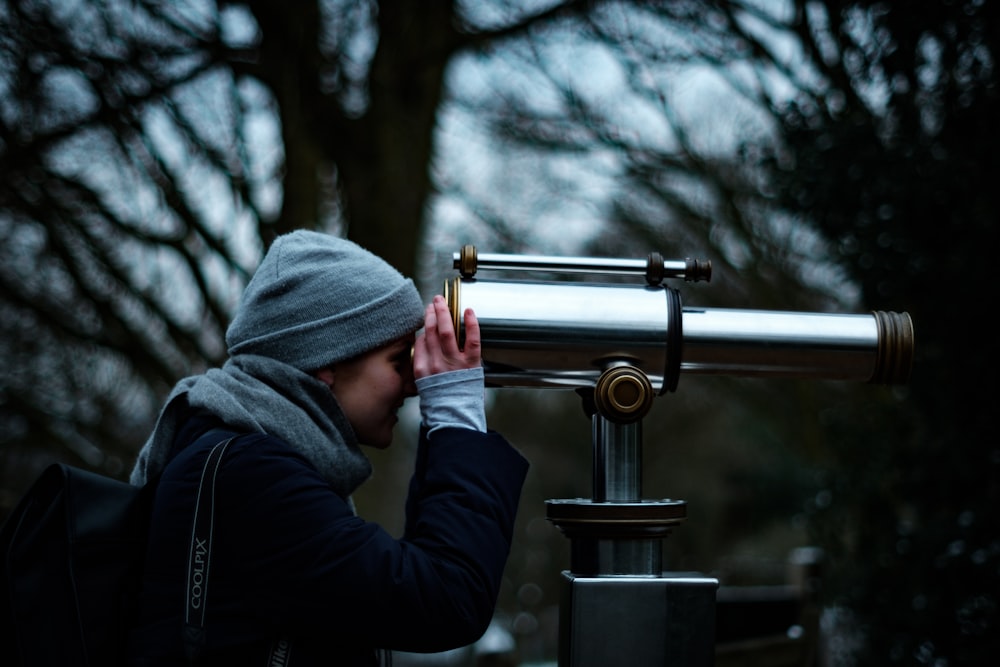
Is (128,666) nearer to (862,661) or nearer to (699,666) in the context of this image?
(699,666)

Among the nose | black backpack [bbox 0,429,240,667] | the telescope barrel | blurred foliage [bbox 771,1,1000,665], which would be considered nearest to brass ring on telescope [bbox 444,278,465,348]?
the telescope barrel

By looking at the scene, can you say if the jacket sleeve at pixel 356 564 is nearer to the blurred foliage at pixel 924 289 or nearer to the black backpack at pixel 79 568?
the black backpack at pixel 79 568

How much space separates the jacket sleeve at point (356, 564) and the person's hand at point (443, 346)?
0.20 metres

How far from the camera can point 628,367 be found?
5.00 ft

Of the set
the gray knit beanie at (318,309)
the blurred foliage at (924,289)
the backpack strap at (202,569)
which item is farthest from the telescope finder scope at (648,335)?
the blurred foliage at (924,289)

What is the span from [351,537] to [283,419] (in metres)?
0.24

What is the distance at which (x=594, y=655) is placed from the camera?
145cm

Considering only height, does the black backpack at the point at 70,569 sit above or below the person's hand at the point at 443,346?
below

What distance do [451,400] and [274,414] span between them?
273 millimetres

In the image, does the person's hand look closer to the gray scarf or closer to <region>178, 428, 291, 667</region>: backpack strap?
the gray scarf

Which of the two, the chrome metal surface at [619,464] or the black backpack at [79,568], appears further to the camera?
the chrome metal surface at [619,464]

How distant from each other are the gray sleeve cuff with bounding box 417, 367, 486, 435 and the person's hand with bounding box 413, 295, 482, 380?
14mm

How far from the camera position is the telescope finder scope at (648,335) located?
155 cm

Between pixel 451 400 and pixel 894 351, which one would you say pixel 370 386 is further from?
pixel 894 351
